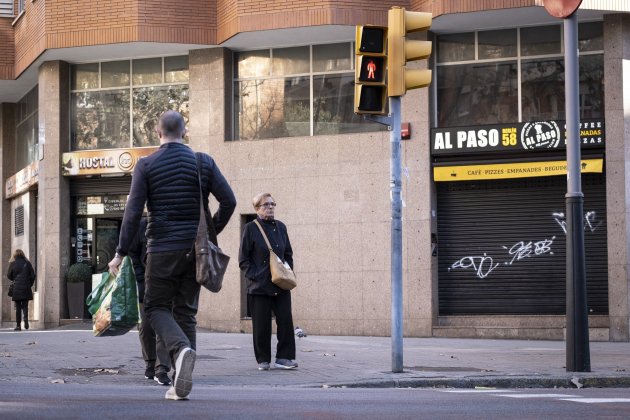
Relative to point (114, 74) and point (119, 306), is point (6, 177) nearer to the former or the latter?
point (114, 74)

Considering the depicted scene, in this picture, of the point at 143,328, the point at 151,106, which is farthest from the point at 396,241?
the point at 151,106

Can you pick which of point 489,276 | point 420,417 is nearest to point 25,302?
point 489,276

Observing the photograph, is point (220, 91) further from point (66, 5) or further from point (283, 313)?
point (283, 313)

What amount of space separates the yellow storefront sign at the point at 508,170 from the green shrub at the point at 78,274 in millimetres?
7919

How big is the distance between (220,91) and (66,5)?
3637mm

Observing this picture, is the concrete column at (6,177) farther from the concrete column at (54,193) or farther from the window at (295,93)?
the window at (295,93)

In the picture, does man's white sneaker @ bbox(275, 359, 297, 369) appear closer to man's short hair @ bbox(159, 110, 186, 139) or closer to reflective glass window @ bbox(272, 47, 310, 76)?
man's short hair @ bbox(159, 110, 186, 139)

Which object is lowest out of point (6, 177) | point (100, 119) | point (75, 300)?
point (75, 300)

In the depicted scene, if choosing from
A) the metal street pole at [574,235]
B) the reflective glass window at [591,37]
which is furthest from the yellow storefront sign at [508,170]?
the metal street pole at [574,235]

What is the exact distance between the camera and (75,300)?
2561 cm

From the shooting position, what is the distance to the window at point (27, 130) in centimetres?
2925

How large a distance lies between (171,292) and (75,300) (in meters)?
17.0

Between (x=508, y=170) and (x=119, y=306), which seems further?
(x=508, y=170)

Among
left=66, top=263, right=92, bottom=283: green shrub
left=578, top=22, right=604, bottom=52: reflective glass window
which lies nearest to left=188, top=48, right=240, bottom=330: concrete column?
left=66, top=263, right=92, bottom=283: green shrub
